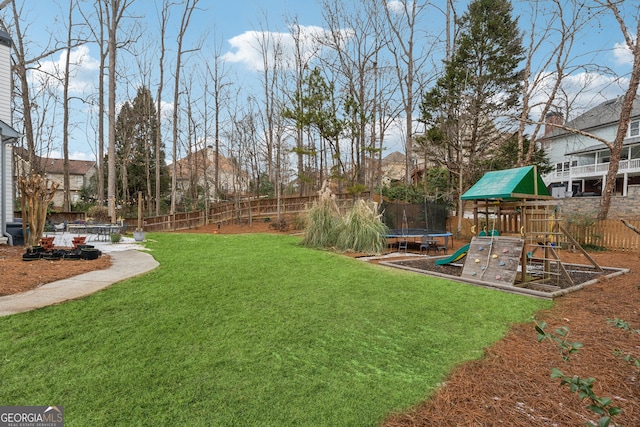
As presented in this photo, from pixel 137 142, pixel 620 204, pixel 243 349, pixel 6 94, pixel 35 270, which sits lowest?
pixel 243 349

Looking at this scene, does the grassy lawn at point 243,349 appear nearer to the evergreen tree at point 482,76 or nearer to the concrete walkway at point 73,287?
the concrete walkway at point 73,287

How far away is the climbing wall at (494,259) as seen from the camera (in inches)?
238

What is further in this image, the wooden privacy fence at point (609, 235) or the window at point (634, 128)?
the window at point (634, 128)

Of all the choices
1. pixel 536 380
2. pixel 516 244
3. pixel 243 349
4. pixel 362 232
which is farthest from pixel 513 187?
pixel 243 349

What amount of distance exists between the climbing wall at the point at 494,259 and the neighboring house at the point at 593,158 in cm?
2340

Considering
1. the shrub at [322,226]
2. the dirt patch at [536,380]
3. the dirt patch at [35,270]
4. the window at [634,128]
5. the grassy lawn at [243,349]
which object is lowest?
the dirt patch at [536,380]

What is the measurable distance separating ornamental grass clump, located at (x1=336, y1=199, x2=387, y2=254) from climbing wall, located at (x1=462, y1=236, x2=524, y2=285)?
11.2 feet

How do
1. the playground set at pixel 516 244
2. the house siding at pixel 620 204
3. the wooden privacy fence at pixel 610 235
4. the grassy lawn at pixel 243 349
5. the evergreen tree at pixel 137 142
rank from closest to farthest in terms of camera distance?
the grassy lawn at pixel 243 349
the playground set at pixel 516 244
the wooden privacy fence at pixel 610 235
the house siding at pixel 620 204
the evergreen tree at pixel 137 142

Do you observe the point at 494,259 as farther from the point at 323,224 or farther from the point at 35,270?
the point at 35,270

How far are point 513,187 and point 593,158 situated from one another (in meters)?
33.3

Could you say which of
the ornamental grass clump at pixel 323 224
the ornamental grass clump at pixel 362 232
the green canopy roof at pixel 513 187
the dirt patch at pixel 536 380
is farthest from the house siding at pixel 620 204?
the dirt patch at pixel 536 380

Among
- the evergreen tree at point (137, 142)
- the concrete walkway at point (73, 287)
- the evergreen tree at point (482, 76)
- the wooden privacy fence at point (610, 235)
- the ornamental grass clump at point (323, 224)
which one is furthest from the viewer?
the evergreen tree at point (137, 142)

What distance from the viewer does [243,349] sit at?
2.98 m

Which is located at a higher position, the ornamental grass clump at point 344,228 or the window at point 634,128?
the window at point 634,128
